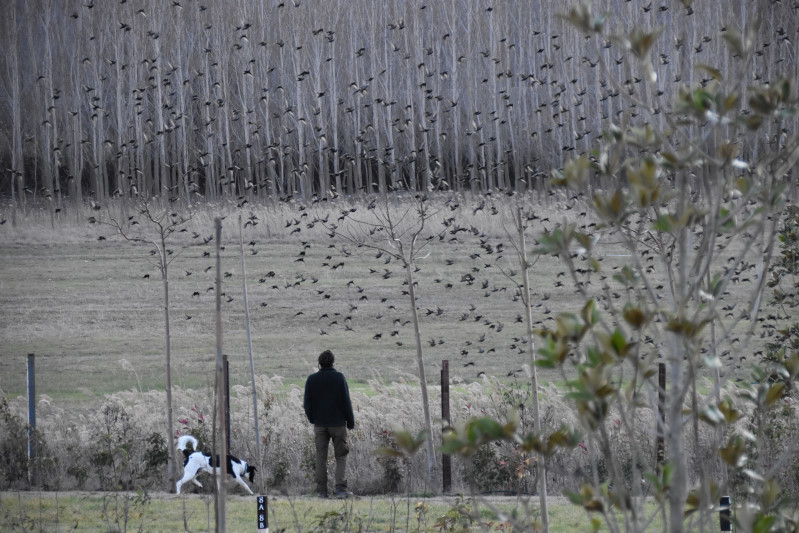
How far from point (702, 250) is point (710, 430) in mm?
6357

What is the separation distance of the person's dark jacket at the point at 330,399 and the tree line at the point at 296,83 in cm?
2281

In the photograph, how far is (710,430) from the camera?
8.29 m

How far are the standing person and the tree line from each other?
74.7ft

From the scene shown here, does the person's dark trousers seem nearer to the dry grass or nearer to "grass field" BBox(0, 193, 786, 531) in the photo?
"grass field" BBox(0, 193, 786, 531)

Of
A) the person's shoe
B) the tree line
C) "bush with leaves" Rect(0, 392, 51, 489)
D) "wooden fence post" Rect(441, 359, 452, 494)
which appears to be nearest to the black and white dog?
the person's shoe

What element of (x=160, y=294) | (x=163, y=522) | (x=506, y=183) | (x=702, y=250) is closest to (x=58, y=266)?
(x=160, y=294)

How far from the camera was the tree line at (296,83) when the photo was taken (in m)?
30.8

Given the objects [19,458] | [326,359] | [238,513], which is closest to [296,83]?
[19,458]

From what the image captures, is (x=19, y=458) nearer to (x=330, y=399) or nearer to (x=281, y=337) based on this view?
(x=330, y=399)

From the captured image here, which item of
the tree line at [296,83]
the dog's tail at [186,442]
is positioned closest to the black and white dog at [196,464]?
the dog's tail at [186,442]

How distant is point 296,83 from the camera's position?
98.5ft

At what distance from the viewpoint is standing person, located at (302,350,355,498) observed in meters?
7.39

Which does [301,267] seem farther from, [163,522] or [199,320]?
[163,522]

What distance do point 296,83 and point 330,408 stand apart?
23.8m
